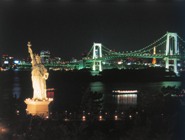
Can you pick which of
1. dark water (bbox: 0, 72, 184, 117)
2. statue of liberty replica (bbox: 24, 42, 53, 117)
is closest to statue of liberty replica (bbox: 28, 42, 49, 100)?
statue of liberty replica (bbox: 24, 42, 53, 117)

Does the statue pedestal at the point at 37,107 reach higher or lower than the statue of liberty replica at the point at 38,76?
lower

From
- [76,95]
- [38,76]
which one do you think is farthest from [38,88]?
[76,95]

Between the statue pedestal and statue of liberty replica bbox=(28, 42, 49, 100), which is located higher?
statue of liberty replica bbox=(28, 42, 49, 100)

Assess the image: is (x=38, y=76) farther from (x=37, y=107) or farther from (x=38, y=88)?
(x=37, y=107)

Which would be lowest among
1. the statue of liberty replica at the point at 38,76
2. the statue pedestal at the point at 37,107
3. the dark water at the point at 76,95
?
the dark water at the point at 76,95

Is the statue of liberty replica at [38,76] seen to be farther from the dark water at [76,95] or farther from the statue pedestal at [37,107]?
the dark water at [76,95]

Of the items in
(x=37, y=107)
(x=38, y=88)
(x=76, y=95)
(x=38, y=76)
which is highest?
(x=38, y=76)

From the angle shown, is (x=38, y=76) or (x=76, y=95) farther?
(x=76, y=95)

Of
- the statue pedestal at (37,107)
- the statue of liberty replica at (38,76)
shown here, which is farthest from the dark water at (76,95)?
the statue of liberty replica at (38,76)

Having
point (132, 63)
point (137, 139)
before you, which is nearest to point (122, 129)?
point (137, 139)

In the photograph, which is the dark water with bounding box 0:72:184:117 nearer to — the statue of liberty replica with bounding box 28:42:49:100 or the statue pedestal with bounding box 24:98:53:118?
the statue pedestal with bounding box 24:98:53:118

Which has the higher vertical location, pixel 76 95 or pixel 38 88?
pixel 38 88
